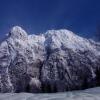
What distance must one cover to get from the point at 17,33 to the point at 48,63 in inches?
101

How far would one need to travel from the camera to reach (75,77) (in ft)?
36.8

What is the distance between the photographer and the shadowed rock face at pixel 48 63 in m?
11.1

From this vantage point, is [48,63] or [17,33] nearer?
[48,63]

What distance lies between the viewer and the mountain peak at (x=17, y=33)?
1291cm

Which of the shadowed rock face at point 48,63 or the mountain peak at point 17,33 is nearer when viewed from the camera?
the shadowed rock face at point 48,63

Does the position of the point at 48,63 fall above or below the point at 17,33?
below

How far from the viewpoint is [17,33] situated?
13.0 metres

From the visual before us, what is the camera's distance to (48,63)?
38.6ft

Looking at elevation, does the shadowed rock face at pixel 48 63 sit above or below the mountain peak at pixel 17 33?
below

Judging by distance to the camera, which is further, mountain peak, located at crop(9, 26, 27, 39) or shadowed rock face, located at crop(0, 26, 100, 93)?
mountain peak, located at crop(9, 26, 27, 39)

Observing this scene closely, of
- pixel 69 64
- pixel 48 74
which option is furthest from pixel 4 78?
pixel 69 64

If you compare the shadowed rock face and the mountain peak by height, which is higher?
the mountain peak

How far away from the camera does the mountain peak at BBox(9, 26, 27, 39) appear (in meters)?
12.9

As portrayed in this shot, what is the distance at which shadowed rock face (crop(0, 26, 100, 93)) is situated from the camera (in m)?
11.1
